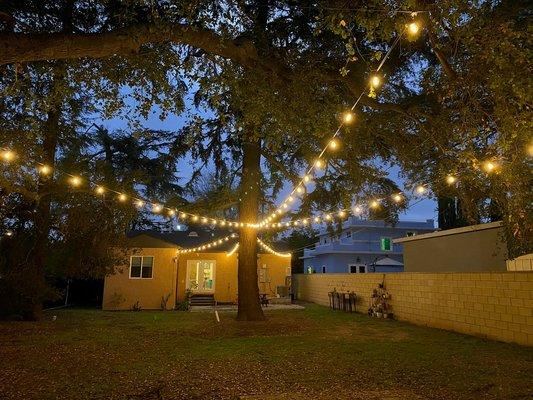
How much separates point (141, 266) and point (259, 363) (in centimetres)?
1289

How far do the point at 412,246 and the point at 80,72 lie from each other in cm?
1488

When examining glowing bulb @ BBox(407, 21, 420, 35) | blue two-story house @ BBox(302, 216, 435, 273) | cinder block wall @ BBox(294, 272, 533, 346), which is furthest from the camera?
blue two-story house @ BBox(302, 216, 435, 273)

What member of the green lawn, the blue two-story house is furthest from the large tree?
the blue two-story house

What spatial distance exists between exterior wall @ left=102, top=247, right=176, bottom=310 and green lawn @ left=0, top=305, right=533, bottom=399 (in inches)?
254

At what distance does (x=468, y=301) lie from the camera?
10.5 meters

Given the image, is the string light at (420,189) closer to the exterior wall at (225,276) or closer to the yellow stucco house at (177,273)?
the yellow stucco house at (177,273)

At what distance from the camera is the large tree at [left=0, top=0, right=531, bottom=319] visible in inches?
215

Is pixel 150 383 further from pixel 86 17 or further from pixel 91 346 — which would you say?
pixel 86 17

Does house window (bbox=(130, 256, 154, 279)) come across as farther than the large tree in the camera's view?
Yes

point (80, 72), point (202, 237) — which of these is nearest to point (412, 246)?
point (202, 237)

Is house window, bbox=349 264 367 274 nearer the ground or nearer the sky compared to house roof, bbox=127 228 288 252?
nearer the ground

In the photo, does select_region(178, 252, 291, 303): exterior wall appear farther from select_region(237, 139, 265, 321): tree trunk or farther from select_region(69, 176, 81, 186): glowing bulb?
select_region(69, 176, 81, 186): glowing bulb

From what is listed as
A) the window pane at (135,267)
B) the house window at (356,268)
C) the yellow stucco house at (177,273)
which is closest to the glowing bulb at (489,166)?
the yellow stucco house at (177,273)

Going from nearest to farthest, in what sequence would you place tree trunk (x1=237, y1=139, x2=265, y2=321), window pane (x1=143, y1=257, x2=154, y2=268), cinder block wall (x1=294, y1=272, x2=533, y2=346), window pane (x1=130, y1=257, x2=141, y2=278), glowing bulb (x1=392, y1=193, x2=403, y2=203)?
cinder block wall (x1=294, y1=272, x2=533, y2=346)
glowing bulb (x1=392, y1=193, x2=403, y2=203)
tree trunk (x1=237, y1=139, x2=265, y2=321)
window pane (x1=130, y1=257, x2=141, y2=278)
window pane (x1=143, y1=257, x2=154, y2=268)
